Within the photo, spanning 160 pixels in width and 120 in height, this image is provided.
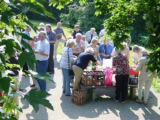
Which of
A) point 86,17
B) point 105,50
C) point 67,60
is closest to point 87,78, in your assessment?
point 67,60

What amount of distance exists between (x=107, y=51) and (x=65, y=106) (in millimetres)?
3347

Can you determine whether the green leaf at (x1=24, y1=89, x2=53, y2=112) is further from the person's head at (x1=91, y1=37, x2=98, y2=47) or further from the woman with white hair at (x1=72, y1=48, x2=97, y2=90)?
the person's head at (x1=91, y1=37, x2=98, y2=47)

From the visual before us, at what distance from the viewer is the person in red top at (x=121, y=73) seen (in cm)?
785

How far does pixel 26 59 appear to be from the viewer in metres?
1.38

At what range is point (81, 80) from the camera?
8430 millimetres

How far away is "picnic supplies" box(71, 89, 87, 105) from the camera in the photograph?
315 inches

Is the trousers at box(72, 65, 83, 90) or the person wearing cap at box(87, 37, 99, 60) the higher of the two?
the person wearing cap at box(87, 37, 99, 60)

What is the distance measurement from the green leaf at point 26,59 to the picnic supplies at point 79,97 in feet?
21.8

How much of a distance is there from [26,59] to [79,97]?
671 centimetres

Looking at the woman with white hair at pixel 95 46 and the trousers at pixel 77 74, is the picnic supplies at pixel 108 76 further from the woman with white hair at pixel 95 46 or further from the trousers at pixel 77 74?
the woman with white hair at pixel 95 46

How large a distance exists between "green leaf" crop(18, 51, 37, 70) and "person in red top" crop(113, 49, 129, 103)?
6400 millimetres

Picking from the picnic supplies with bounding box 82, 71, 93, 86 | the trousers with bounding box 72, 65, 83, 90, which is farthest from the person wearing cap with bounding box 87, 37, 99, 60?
the trousers with bounding box 72, 65, 83, 90

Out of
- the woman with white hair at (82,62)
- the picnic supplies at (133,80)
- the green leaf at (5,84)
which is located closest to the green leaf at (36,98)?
the green leaf at (5,84)

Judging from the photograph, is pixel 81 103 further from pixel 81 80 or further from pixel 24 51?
pixel 24 51
